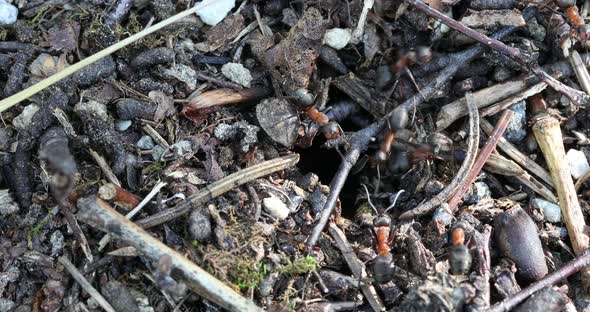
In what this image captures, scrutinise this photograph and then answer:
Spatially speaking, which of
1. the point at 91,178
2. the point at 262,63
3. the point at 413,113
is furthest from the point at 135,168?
the point at 413,113

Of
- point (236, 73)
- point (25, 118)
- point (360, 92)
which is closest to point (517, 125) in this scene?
point (360, 92)

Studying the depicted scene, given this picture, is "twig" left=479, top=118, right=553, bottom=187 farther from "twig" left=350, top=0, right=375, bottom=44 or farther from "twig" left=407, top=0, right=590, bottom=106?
"twig" left=350, top=0, right=375, bottom=44

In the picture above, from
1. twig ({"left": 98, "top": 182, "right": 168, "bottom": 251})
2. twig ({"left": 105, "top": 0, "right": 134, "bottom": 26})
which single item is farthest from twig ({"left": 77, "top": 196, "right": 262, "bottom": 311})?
twig ({"left": 105, "top": 0, "right": 134, "bottom": 26})

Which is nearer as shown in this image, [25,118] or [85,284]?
[85,284]

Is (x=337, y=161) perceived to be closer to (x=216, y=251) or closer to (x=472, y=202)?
(x=472, y=202)

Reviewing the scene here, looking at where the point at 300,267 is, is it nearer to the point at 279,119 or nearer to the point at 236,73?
the point at 279,119
